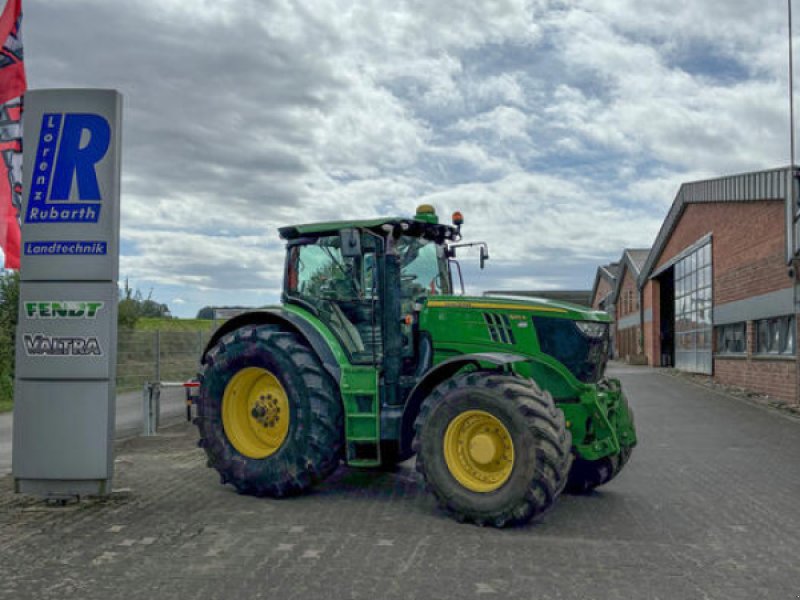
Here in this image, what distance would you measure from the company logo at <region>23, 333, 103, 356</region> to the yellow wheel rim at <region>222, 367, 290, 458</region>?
4.33 ft

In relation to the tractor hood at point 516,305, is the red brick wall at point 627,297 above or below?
above

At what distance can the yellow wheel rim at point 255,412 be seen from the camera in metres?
7.80

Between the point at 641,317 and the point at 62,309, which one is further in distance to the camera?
the point at 641,317

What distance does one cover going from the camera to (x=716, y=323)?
87.0ft

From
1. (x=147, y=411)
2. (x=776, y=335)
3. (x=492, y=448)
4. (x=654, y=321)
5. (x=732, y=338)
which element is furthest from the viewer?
(x=654, y=321)

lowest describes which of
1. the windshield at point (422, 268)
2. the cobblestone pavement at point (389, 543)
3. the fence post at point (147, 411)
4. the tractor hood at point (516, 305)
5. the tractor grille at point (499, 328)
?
the cobblestone pavement at point (389, 543)

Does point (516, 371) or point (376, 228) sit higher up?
point (376, 228)

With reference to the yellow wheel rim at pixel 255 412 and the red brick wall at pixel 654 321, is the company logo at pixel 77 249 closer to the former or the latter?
the yellow wheel rim at pixel 255 412

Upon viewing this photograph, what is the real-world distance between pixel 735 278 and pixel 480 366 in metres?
19.4

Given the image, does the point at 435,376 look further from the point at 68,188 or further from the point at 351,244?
the point at 68,188

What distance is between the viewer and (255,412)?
310 inches

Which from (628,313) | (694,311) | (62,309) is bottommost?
(62,309)

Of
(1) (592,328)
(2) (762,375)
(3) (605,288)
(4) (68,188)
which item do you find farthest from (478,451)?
(3) (605,288)

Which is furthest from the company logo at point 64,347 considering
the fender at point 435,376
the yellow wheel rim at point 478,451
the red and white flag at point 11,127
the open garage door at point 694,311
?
the open garage door at point 694,311
